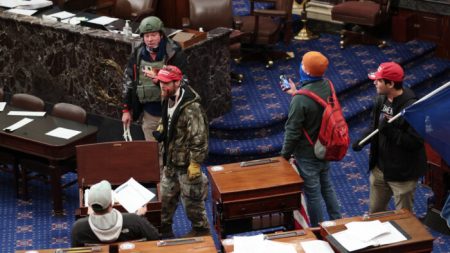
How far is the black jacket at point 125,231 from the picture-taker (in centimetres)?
590

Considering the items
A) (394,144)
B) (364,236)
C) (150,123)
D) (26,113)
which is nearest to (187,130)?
(150,123)

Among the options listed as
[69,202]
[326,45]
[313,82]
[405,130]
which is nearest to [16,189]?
[69,202]

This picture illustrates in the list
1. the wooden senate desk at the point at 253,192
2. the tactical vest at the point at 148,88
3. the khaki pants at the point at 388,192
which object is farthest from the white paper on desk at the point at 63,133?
the khaki pants at the point at 388,192

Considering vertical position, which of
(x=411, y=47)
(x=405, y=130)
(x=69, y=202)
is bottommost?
(x=69, y=202)

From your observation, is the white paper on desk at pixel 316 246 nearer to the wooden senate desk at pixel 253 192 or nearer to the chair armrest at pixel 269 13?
the wooden senate desk at pixel 253 192

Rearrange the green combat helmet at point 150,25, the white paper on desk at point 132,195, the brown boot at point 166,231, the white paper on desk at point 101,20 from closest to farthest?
the white paper on desk at point 132,195 < the green combat helmet at point 150,25 < the brown boot at point 166,231 < the white paper on desk at point 101,20

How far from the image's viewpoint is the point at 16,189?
8.59 metres

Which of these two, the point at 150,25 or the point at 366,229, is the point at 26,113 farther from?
the point at 366,229

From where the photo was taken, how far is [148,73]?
7625 millimetres

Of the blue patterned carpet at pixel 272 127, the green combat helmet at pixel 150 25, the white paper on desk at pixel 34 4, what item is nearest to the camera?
the green combat helmet at pixel 150 25

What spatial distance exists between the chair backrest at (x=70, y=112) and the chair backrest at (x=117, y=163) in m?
1.40

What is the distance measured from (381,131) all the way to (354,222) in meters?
0.90

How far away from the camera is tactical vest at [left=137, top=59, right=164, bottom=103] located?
769cm

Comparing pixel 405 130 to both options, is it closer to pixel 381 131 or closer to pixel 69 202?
pixel 381 131
